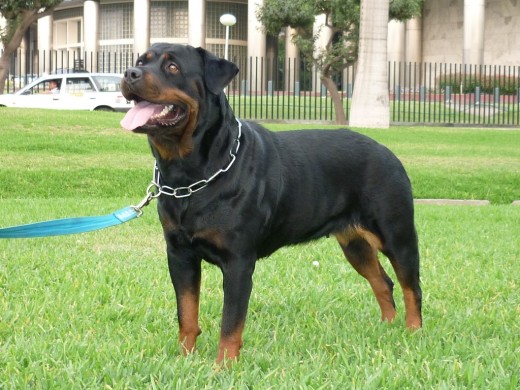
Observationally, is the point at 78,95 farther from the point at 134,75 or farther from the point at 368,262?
the point at 134,75

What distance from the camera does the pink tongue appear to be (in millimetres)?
3719

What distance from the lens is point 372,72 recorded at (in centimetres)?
2186

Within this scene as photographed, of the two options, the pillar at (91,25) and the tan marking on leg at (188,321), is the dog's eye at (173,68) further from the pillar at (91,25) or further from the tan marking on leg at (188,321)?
the pillar at (91,25)

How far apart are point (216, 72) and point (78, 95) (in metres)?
24.2

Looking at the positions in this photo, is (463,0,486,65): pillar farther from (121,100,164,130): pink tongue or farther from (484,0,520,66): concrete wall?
(121,100,164,130): pink tongue

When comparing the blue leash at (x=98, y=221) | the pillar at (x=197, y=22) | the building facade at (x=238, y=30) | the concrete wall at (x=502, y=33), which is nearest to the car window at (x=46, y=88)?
→ the building facade at (x=238, y=30)

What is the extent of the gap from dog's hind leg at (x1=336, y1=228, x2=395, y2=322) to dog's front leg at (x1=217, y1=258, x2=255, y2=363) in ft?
Answer: 3.39

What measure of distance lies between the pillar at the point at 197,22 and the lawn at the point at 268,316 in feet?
156

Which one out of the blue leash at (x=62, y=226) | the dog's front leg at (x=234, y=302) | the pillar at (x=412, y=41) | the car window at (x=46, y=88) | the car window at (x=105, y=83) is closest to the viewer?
the dog's front leg at (x=234, y=302)

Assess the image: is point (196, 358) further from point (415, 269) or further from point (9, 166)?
point (9, 166)

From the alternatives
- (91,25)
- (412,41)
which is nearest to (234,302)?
(412,41)

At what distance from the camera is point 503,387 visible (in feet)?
12.5

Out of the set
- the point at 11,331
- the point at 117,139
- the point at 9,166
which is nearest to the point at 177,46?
the point at 11,331

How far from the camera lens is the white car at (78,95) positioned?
2705cm
